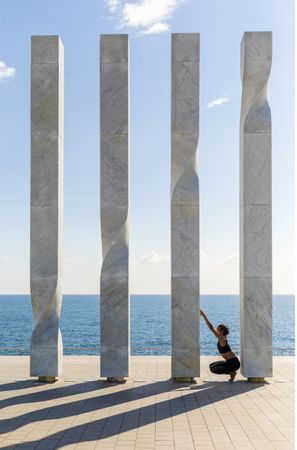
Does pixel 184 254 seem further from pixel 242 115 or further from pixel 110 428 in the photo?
pixel 110 428

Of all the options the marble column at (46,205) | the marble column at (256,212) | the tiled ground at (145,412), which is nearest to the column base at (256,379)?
the marble column at (256,212)

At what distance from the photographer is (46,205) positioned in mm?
15359

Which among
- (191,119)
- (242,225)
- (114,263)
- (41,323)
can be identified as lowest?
(41,323)

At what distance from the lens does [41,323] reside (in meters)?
15.2

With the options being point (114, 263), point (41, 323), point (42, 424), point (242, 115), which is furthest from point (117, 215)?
point (42, 424)

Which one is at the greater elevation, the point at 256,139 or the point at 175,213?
the point at 256,139

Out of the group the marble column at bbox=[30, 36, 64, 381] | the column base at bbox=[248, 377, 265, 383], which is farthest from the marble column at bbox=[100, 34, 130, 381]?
the column base at bbox=[248, 377, 265, 383]

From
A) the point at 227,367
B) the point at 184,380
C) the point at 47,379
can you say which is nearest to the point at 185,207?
the point at 227,367

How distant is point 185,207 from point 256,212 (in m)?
2.04

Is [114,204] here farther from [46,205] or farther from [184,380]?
[184,380]

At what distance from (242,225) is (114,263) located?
12.6 ft

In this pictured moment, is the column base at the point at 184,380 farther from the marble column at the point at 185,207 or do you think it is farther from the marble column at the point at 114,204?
the marble column at the point at 114,204

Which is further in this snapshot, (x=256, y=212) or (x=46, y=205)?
(x=46, y=205)

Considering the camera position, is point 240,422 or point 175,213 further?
point 175,213
